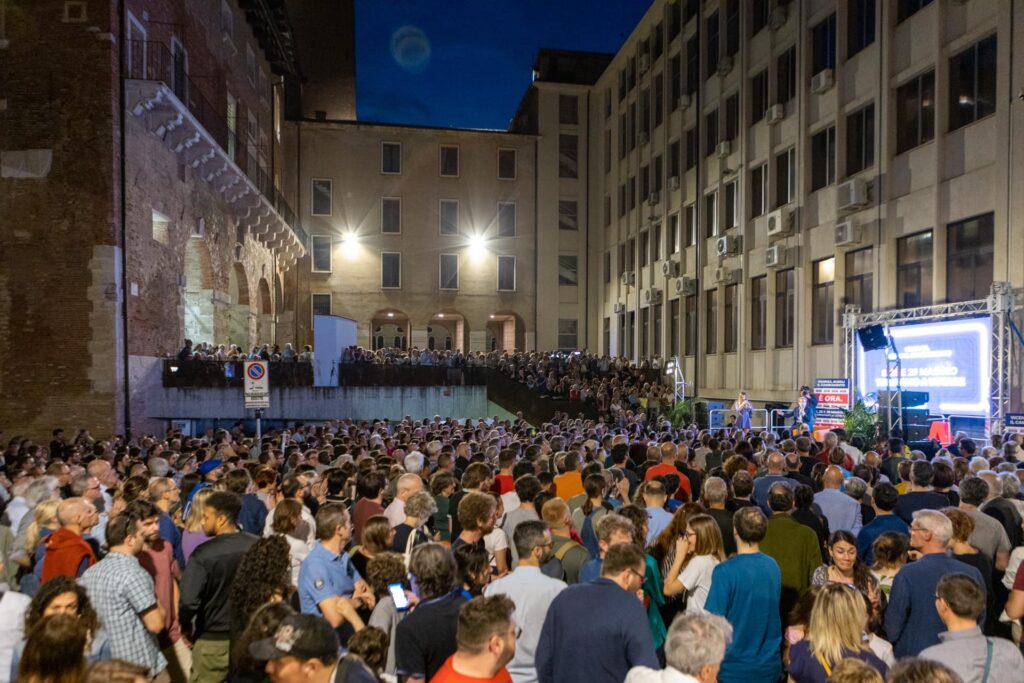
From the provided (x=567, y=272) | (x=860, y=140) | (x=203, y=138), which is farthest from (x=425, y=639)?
(x=567, y=272)

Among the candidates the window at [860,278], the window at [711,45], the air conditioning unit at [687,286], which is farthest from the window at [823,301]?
the window at [711,45]

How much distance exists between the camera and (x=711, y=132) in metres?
31.1

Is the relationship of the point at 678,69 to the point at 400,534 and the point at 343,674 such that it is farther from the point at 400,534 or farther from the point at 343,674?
the point at 343,674

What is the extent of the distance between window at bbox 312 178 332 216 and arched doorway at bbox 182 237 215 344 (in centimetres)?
1542

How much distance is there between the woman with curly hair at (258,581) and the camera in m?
4.16

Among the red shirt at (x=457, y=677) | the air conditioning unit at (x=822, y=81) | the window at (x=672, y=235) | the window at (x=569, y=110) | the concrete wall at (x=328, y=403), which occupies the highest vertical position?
the window at (x=569, y=110)

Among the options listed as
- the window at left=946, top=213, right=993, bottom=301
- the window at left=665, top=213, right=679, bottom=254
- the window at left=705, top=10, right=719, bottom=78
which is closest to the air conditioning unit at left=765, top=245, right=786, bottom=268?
the window at left=946, top=213, right=993, bottom=301

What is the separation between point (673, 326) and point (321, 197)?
67.0 ft

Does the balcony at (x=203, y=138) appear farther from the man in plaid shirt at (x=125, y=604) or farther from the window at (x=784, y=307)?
the window at (x=784, y=307)

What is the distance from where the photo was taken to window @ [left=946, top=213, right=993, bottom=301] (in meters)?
17.1

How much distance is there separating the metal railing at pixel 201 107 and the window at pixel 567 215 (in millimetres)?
14952

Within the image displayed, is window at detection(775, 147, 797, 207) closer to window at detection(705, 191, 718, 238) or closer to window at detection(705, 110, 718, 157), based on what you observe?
window at detection(705, 191, 718, 238)

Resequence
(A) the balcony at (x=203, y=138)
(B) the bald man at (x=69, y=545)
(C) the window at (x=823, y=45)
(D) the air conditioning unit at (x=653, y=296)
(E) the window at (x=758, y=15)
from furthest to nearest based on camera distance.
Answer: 1. (D) the air conditioning unit at (x=653, y=296)
2. (E) the window at (x=758, y=15)
3. (C) the window at (x=823, y=45)
4. (A) the balcony at (x=203, y=138)
5. (B) the bald man at (x=69, y=545)

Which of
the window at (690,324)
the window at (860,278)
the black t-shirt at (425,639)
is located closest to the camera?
the black t-shirt at (425,639)
